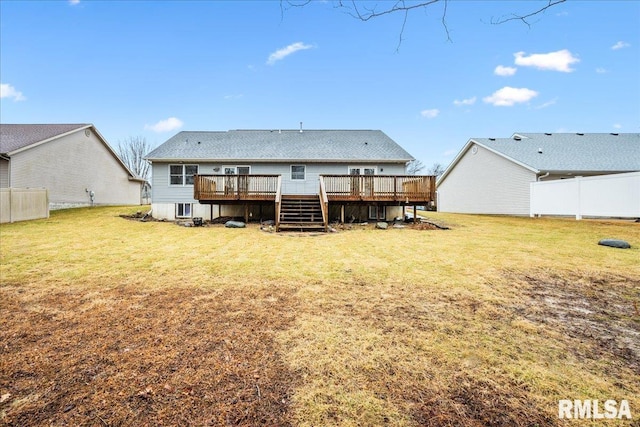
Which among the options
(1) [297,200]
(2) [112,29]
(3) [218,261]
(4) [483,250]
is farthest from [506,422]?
(2) [112,29]

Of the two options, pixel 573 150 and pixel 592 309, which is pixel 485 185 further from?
pixel 592 309

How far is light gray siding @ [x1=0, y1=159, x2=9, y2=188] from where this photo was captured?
14.8 meters

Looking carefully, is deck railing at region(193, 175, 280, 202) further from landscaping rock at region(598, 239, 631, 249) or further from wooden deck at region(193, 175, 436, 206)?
landscaping rock at region(598, 239, 631, 249)

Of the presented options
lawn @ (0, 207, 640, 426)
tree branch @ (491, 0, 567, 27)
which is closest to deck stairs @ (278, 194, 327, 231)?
lawn @ (0, 207, 640, 426)

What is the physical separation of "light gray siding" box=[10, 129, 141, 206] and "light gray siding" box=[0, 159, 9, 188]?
0.84 ft

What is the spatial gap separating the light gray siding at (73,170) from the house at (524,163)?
2748 cm

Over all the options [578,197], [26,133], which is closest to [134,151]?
[26,133]

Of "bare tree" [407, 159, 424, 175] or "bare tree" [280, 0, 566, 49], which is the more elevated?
"bare tree" [407, 159, 424, 175]

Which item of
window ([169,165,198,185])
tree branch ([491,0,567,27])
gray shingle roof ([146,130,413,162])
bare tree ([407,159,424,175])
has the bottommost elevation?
window ([169,165,198,185])

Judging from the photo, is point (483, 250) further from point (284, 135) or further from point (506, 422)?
point (284, 135)

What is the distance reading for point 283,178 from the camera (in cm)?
1520

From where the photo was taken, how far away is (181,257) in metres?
6.83

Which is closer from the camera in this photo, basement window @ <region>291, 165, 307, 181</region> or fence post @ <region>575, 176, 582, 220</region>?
fence post @ <region>575, 176, 582, 220</region>

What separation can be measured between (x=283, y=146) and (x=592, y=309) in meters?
14.7
